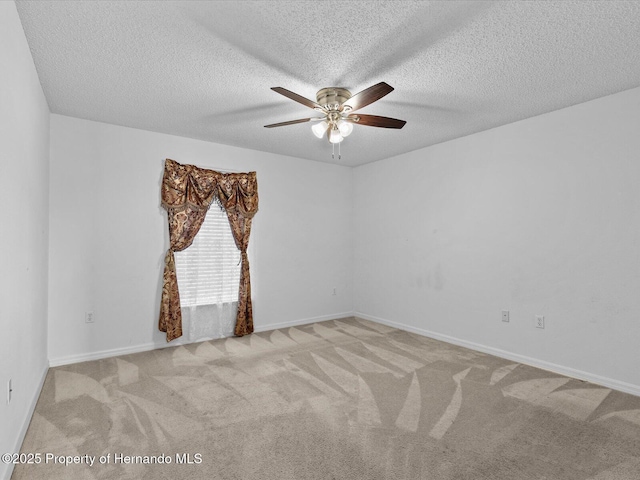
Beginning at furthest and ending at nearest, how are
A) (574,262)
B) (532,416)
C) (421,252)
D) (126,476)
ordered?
(421,252) → (574,262) → (532,416) → (126,476)

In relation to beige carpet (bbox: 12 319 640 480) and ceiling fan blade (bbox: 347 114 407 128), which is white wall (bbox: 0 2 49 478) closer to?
beige carpet (bbox: 12 319 640 480)

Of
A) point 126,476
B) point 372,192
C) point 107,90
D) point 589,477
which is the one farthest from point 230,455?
point 372,192

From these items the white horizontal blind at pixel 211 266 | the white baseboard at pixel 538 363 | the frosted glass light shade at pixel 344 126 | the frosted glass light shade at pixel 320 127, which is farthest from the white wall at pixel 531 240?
the white horizontal blind at pixel 211 266

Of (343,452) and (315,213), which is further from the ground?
(315,213)

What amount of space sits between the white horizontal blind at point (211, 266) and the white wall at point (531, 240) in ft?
7.74

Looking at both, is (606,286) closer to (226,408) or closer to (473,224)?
(473,224)

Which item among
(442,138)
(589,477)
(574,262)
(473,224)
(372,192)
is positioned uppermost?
(442,138)

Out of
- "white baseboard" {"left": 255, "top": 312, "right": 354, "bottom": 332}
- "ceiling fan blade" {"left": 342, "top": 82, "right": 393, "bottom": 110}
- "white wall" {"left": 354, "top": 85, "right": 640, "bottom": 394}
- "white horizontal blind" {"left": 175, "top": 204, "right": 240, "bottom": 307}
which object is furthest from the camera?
"white baseboard" {"left": 255, "top": 312, "right": 354, "bottom": 332}

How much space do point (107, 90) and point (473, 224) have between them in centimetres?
407

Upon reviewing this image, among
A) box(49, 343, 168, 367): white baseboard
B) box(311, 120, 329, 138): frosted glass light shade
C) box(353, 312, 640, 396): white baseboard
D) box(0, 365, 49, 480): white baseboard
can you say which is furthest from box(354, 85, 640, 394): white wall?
box(0, 365, 49, 480): white baseboard

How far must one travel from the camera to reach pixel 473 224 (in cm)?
425

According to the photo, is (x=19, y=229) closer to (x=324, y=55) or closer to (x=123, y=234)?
(x=123, y=234)

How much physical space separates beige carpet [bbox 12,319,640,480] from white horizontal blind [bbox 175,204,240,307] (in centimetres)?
87

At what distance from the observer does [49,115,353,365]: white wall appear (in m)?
3.69
